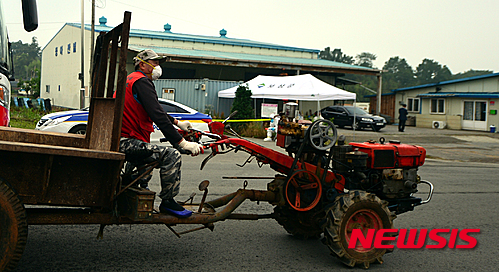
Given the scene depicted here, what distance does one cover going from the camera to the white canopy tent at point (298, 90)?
2156 centimetres

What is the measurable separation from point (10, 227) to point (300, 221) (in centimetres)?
305

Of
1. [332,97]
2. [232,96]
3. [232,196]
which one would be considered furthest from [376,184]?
[232,96]

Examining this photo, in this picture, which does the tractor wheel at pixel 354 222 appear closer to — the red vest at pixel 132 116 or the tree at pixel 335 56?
the red vest at pixel 132 116

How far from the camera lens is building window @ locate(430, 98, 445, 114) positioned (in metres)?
38.5

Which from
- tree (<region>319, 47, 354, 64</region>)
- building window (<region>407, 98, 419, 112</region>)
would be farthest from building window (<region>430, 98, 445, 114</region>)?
tree (<region>319, 47, 354, 64</region>)

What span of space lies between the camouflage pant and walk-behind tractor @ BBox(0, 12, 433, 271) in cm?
9

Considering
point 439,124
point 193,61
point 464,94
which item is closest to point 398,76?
point 464,94

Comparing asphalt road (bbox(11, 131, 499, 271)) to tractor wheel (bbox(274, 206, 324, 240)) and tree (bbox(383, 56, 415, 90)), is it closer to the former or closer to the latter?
tractor wheel (bbox(274, 206, 324, 240))

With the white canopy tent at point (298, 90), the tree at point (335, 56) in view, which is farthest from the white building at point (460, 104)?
the tree at point (335, 56)

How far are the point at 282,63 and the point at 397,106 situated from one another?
16.4m

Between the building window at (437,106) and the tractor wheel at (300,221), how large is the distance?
36093 millimetres

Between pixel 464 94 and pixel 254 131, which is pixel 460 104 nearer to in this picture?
pixel 464 94

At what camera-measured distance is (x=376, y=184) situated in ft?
17.5

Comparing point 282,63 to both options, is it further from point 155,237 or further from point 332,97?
point 155,237
